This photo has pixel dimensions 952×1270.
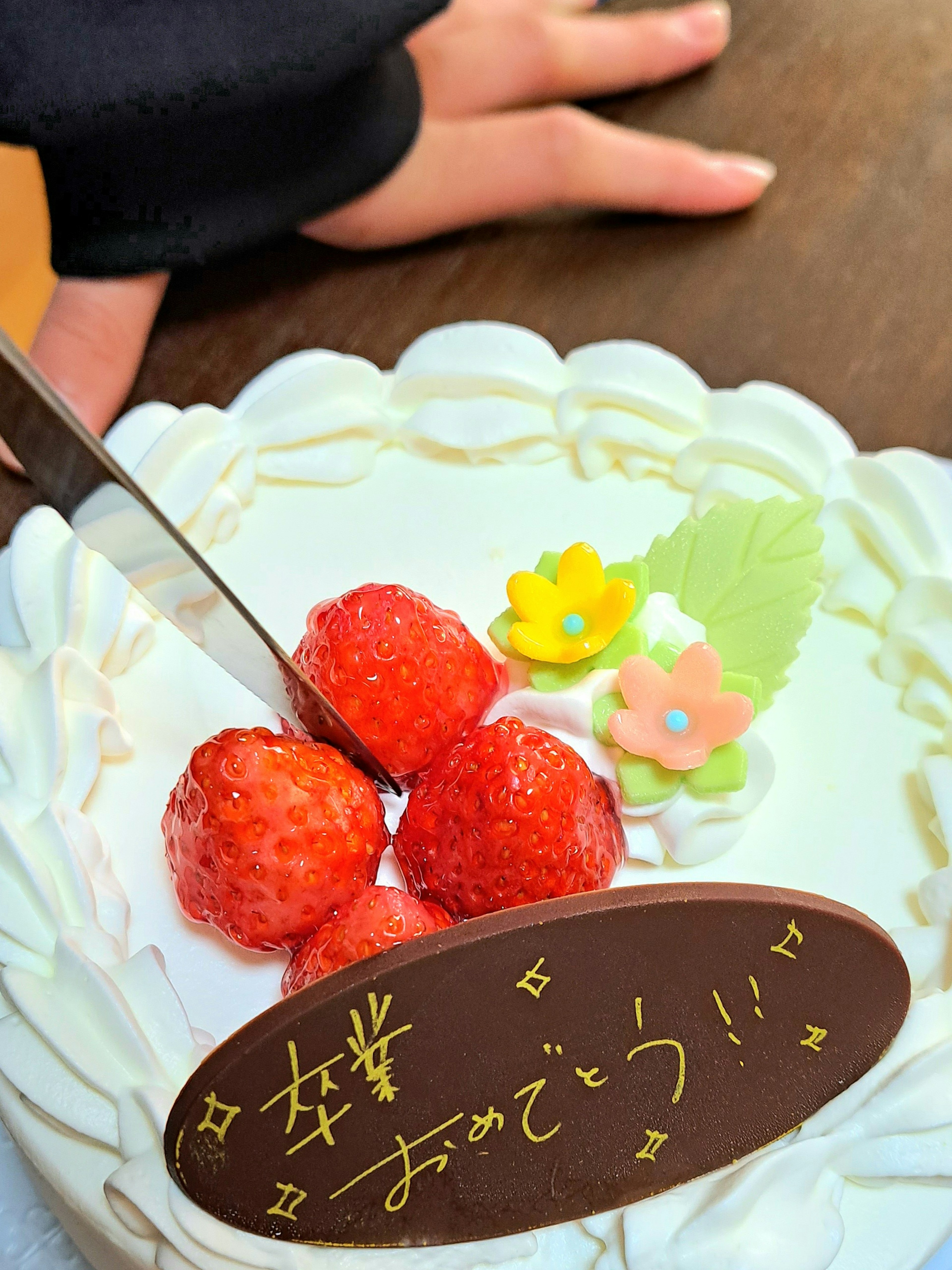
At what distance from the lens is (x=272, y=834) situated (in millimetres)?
812

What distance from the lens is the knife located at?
2.12ft

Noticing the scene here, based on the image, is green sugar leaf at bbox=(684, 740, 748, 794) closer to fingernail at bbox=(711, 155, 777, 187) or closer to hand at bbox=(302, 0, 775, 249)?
hand at bbox=(302, 0, 775, 249)

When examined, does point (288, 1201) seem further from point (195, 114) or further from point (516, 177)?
point (516, 177)

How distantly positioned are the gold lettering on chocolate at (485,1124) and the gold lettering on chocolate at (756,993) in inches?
6.5

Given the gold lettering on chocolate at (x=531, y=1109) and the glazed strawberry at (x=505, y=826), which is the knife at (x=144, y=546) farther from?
the gold lettering on chocolate at (x=531, y=1109)

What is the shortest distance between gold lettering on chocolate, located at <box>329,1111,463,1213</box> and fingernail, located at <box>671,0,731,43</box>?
1.81 m

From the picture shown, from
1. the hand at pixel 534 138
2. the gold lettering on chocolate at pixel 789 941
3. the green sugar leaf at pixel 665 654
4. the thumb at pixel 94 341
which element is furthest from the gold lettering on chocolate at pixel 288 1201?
the hand at pixel 534 138

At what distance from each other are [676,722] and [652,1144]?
0.29 metres

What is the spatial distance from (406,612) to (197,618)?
0.17 meters

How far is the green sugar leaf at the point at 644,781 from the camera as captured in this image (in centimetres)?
92

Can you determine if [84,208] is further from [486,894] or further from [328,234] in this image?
[486,894]

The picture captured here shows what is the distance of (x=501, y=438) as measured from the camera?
1.19 metres

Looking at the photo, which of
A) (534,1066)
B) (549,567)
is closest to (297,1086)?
(534,1066)

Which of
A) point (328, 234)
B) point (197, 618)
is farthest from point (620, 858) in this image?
point (328, 234)
